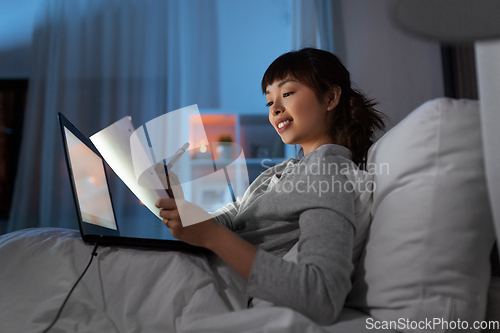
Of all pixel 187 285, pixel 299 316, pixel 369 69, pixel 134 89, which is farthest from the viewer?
pixel 134 89

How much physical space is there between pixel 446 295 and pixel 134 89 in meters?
1.79

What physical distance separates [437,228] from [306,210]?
20cm

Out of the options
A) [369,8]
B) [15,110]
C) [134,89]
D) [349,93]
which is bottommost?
[349,93]

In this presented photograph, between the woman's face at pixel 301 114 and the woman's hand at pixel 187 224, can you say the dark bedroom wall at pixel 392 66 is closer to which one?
the woman's face at pixel 301 114

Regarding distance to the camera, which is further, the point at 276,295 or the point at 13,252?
the point at 13,252

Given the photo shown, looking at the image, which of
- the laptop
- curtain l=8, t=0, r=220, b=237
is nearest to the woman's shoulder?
the laptop

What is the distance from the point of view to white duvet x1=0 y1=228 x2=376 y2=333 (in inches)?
17.9

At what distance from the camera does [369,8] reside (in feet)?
5.23

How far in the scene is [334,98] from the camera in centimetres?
84

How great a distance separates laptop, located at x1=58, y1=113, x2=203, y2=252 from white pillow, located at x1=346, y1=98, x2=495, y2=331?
1.29ft

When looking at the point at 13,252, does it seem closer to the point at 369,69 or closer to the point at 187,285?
the point at 187,285

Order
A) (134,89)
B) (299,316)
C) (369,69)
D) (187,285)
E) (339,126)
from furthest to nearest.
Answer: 1. (134,89)
2. (369,69)
3. (339,126)
4. (187,285)
5. (299,316)

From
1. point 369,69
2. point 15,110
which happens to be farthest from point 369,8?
point 15,110

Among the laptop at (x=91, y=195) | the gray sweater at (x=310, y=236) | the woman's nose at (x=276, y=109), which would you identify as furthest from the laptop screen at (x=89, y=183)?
the woman's nose at (x=276, y=109)
